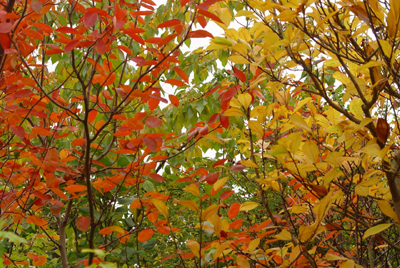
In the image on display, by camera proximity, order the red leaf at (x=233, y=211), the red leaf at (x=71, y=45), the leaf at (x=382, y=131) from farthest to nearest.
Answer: the red leaf at (x=233, y=211), the red leaf at (x=71, y=45), the leaf at (x=382, y=131)

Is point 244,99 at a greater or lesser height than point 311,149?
greater

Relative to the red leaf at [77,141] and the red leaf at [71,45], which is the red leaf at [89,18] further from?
the red leaf at [77,141]

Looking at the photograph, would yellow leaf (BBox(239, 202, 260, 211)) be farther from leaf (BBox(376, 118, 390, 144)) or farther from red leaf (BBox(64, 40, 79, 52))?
red leaf (BBox(64, 40, 79, 52))

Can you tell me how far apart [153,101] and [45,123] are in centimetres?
116

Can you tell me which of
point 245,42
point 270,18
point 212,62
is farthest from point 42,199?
point 212,62

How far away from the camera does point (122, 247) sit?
2266mm

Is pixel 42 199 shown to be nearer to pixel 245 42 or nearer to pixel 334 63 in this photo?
pixel 245 42

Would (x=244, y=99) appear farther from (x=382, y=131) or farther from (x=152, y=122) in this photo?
(x=382, y=131)

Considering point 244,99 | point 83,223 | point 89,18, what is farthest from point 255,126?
point 83,223

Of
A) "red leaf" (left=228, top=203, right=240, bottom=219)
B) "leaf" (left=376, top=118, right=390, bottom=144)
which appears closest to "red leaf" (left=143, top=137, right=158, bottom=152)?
"red leaf" (left=228, top=203, right=240, bottom=219)

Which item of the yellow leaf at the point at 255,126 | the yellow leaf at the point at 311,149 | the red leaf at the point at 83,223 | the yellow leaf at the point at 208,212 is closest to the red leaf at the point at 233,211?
the yellow leaf at the point at 208,212

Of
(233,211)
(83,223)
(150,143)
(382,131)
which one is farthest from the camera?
(83,223)

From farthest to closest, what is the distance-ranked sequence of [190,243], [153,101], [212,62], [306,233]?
[212,62], [153,101], [190,243], [306,233]

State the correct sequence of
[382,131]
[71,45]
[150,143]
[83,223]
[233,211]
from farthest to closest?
[83,223] < [233,211] < [150,143] < [71,45] < [382,131]
